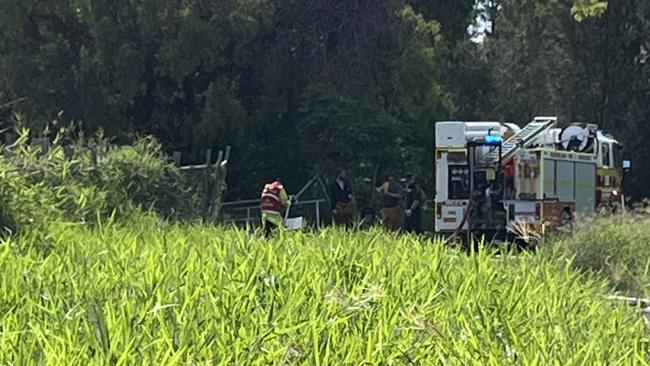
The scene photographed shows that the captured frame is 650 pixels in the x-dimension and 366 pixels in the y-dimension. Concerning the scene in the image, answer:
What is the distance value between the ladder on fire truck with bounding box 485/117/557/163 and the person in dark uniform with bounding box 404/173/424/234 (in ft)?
6.33

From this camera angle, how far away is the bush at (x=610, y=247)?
10.5 meters

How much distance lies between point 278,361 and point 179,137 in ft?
70.9

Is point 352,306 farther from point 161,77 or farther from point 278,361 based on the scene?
point 161,77

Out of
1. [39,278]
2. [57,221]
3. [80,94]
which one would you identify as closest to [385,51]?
[80,94]

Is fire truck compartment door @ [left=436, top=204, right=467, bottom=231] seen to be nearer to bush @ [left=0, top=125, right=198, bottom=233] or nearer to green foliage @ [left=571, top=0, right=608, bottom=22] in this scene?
bush @ [left=0, top=125, right=198, bottom=233]

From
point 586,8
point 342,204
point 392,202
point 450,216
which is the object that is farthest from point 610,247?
point 342,204

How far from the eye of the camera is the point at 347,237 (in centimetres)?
886

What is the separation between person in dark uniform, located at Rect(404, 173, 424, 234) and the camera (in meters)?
→ 20.2

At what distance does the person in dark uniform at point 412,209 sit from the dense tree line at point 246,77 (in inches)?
145

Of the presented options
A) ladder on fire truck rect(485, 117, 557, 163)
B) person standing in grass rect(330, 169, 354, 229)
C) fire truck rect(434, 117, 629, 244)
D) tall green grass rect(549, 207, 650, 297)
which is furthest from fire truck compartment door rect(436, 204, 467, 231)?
tall green grass rect(549, 207, 650, 297)

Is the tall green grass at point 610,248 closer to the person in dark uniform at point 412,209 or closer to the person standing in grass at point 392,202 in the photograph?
the person standing in grass at point 392,202

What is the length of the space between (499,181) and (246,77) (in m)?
9.27

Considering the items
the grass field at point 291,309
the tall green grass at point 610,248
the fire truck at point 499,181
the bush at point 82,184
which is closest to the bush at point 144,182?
the bush at point 82,184

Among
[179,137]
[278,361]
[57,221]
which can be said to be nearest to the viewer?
[278,361]
